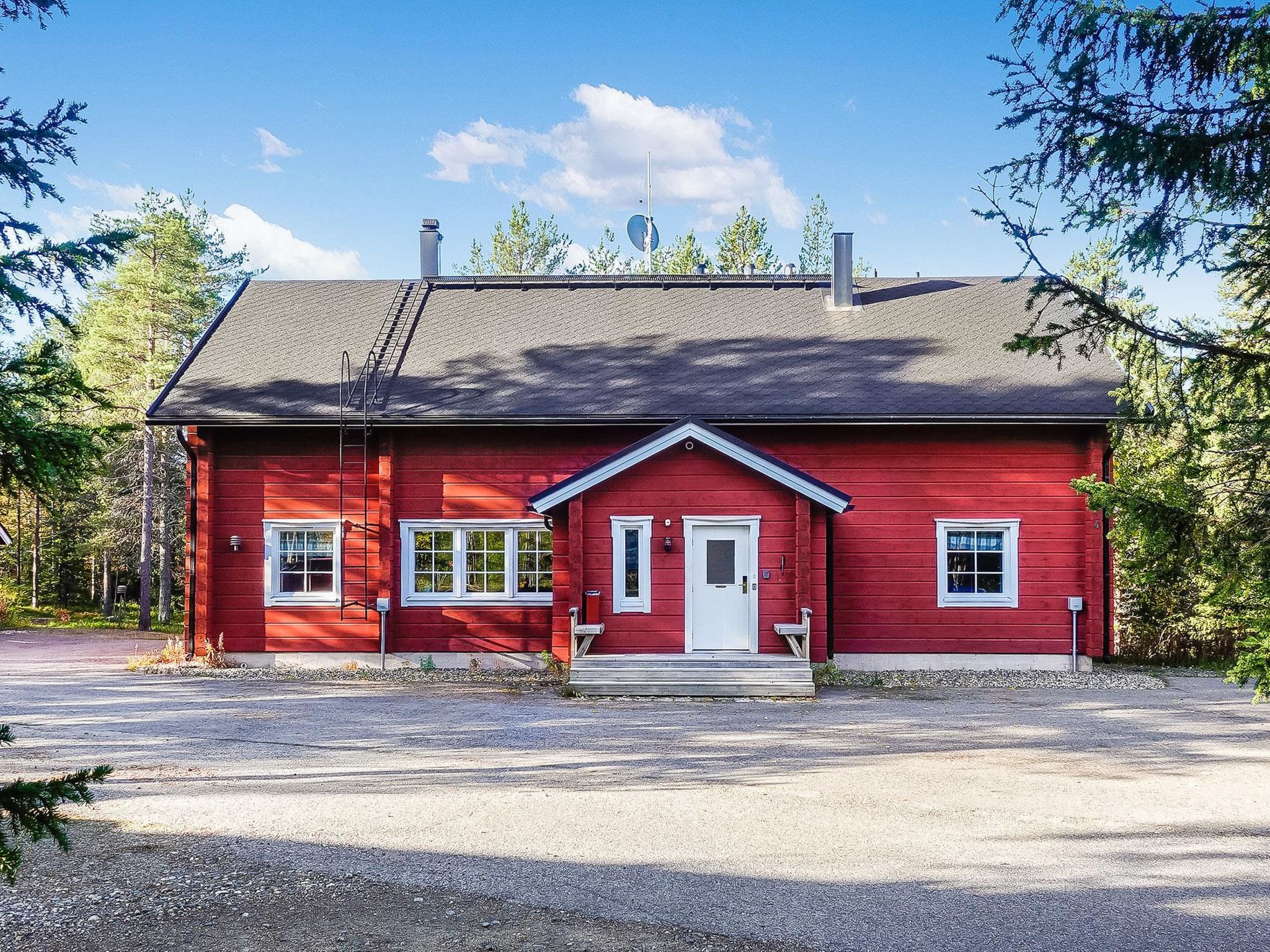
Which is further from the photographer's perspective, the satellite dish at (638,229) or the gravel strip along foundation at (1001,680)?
the satellite dish at (638,229)

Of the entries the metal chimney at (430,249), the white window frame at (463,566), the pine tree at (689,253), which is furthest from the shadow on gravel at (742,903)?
the pine tree at (689,253)

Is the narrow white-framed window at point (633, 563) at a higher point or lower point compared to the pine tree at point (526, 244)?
lower

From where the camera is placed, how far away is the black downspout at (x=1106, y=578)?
16.2 meters

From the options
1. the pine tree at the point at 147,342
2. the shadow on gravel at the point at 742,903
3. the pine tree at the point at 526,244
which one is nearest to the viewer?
the shadow on gravel at the point at 742,903

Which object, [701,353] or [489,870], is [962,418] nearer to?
[701,353]

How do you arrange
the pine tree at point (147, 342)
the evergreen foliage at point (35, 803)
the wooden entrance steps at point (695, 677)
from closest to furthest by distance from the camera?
the evergreen foliage at point (35, 803)
the wooden entrance steps at point (695, 677)
the pine tree at point (147, 342)

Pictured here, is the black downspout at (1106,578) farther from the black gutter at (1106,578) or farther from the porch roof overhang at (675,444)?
the porch roof overhang at (675,444)

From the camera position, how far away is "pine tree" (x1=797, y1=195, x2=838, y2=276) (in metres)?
43.4

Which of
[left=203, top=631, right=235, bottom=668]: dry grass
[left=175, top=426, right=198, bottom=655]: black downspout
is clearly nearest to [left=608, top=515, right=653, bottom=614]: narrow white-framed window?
[left=203, top=631, right=235, bottom=668]: dry grass

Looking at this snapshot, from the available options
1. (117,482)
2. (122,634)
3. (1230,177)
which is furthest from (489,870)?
(117,482)

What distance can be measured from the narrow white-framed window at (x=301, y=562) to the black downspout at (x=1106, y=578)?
492 inches

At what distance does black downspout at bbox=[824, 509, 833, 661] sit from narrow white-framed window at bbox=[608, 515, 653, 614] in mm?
2633

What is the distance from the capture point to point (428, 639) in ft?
54.1

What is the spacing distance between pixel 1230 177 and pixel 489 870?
6214mm
